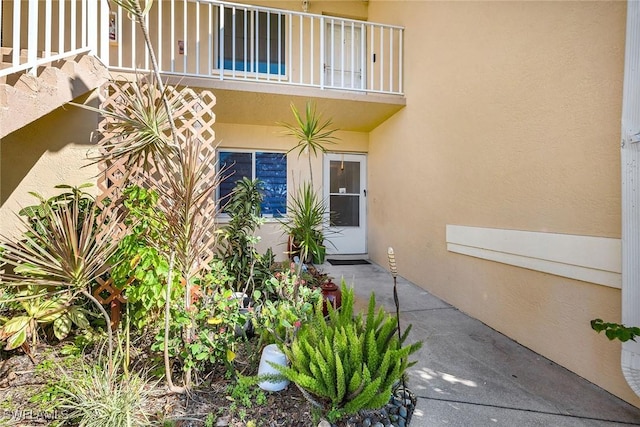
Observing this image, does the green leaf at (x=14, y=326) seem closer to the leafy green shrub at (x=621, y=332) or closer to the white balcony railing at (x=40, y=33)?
the white balcony railing at (x=40, y=33)

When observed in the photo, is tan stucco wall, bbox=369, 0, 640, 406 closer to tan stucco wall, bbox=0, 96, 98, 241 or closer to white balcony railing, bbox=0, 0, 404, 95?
white balcony railing, bbox=0, 0, 404, 95

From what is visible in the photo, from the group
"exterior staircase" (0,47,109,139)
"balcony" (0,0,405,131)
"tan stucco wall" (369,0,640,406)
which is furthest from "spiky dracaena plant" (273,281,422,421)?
"balcony" (0,0,405,131)

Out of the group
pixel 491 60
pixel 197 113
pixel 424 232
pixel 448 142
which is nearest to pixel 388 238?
pixel 424 232

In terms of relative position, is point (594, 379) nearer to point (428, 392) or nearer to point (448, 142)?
point (428, 392)

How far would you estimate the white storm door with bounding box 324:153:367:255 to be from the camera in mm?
5977

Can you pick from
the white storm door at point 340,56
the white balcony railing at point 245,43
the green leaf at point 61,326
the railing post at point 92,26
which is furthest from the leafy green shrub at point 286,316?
the white storm door at point 340,56

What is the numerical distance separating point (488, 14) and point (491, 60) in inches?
18.8

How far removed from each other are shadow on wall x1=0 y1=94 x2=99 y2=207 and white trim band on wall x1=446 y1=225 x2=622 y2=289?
403 centimetres

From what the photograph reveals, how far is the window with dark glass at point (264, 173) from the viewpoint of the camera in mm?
5551

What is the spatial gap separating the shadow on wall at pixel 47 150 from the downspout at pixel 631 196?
4.27 metres

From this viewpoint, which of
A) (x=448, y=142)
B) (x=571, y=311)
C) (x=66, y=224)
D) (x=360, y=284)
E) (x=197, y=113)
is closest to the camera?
(x=66, y=224)

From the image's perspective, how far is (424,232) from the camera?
4141 millimetres

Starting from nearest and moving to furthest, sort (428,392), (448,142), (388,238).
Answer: (428,392)
(448,142)
(388,238)

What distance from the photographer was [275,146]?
562 cm
